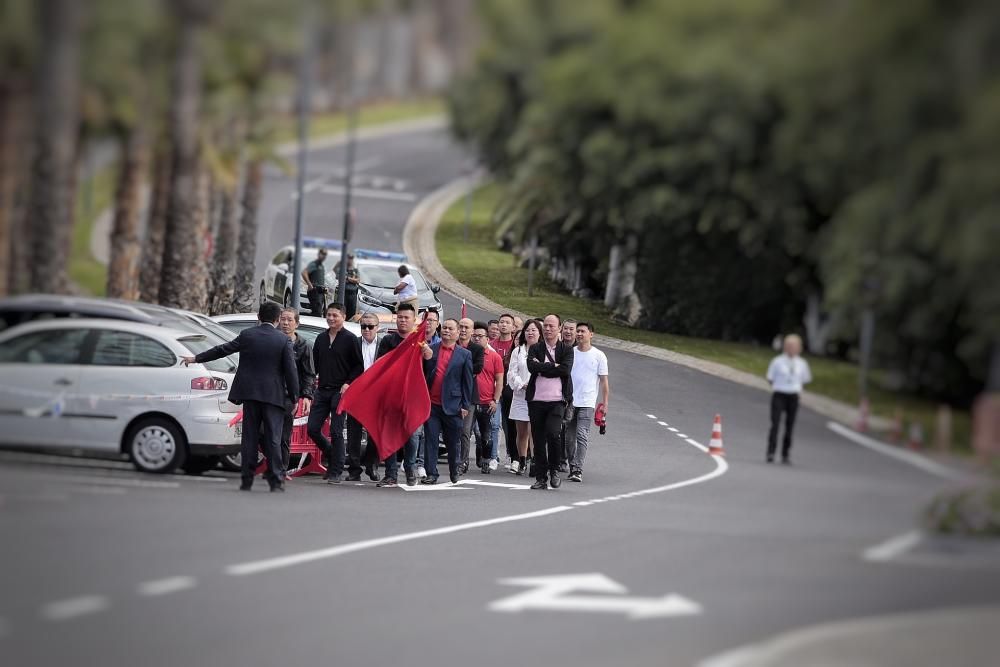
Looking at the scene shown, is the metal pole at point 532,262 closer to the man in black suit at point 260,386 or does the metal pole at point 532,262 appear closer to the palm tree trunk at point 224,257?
the palm tree trunk at point 224,257

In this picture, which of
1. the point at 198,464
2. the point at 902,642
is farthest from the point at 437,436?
the point at 902,642

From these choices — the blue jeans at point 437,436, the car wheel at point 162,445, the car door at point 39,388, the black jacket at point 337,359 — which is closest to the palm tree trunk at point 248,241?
the car door at point 39,388

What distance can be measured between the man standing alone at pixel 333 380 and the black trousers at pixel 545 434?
63.3 inches

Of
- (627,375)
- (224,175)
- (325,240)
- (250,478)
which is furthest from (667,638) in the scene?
(250,478)

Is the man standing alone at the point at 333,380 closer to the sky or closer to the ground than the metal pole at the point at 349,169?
closer to the ground

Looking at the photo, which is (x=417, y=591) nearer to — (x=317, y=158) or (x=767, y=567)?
(x=317, y=158)

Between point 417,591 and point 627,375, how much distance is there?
2.90 m

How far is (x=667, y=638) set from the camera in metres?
6.61

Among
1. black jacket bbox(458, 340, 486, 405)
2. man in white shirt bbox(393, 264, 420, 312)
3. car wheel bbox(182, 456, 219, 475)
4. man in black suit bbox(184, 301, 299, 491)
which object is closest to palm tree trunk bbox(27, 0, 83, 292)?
man in white shirt bbox(393, 264, 420, 312)

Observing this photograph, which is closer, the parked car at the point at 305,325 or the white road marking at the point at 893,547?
the white road marking at the point at 893,547

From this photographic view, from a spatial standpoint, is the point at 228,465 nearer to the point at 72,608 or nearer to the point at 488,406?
the point at 488,406

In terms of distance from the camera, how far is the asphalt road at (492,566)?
425 cm

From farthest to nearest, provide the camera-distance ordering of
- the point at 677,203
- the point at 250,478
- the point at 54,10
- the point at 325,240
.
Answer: the point at 250,478, the point at 325,240, the point at 54,10, the point at 677,203

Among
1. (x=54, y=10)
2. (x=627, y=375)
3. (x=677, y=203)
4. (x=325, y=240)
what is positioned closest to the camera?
(x=677, y=203)
